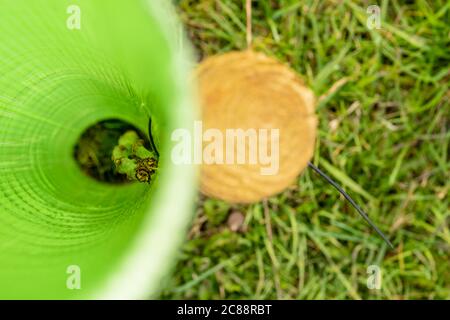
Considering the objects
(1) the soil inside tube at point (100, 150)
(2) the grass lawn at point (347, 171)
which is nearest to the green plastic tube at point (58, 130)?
(1) the soil inside tube at point (100, 150)

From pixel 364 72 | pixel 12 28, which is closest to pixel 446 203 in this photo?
pixel 364 72

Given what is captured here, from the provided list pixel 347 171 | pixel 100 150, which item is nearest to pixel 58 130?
pixel 100 150

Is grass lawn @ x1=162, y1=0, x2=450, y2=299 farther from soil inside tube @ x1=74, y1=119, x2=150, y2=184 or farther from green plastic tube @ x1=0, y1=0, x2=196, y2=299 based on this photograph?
green plastic tube @ x1=0, y1=0, x2=196, y2=299

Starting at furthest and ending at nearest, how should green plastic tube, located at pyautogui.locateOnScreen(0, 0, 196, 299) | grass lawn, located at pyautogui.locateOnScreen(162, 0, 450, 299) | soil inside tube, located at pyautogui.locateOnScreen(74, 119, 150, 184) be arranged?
grass lawn, located at pyautogui.locateOnScreen(162, 0, 450, 299)
soil inside tube, located at pyautogui.locateOnScreen(74, 119, 150, 184)
green plastic tube, located at pyautogui.locateOnScreen(0, 0, 196, 299)

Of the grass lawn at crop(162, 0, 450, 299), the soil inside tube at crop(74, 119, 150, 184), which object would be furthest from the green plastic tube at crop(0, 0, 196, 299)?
the grass lawn at crop(162, 0, 450, 299)

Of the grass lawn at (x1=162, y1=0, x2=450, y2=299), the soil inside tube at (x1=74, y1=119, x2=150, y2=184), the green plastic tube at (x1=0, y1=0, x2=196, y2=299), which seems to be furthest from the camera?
the grass lawn at (x1=162, y1=0, x2=450, y2=299)

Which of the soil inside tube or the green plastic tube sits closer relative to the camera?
the green plastic tube

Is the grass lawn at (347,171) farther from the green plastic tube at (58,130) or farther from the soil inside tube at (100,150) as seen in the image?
the green plastic tube at (58,130)
